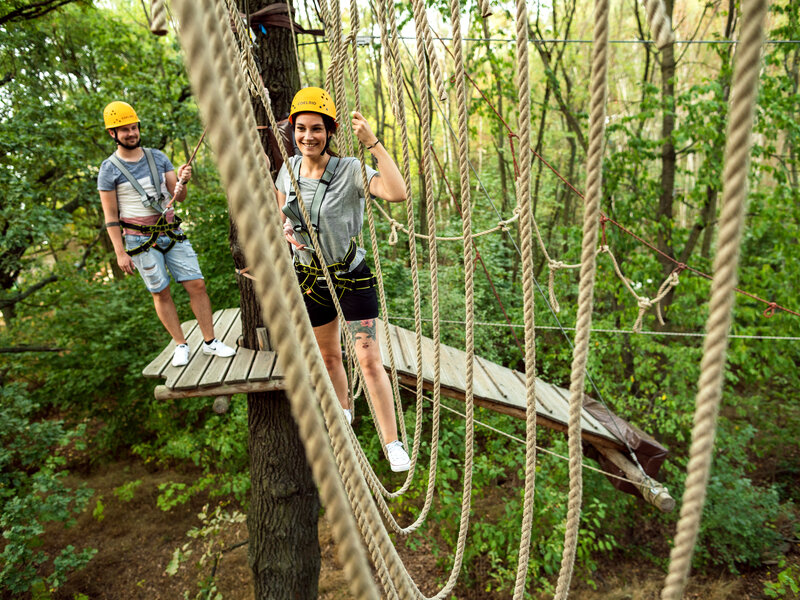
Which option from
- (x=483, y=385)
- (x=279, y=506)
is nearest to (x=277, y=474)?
(x=279, y=506)

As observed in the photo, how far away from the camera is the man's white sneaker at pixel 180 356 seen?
228cm

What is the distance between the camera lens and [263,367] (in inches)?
88.6

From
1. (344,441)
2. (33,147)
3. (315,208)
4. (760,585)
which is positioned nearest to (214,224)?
(33,147)

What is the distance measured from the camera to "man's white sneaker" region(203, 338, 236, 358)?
2.39 meters

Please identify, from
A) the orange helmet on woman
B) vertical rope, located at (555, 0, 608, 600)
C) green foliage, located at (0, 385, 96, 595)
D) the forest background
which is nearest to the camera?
vertical rope, located at (555, 0, 608, 600)

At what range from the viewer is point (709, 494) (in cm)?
430

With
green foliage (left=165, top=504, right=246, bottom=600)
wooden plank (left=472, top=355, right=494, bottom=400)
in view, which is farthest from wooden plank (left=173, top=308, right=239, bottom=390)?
green foliage (left=165, top=504, right=246, bottom=600)

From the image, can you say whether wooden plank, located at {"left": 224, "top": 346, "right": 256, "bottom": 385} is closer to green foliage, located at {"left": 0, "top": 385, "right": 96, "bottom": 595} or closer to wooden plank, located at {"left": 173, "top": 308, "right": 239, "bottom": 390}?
wooden plank, located at {"left": 173, "top": 308, "right": 239, "bottom": 390}

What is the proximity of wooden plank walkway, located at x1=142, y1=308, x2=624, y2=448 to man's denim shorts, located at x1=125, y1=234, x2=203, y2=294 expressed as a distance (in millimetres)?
432

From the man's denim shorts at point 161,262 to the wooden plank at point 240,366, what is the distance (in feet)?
1.52

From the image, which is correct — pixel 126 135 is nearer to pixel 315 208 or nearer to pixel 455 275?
pixel 315 208

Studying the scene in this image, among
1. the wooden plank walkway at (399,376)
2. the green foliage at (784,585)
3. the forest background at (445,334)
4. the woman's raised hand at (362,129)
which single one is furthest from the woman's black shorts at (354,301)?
the green foliage at (784,585)

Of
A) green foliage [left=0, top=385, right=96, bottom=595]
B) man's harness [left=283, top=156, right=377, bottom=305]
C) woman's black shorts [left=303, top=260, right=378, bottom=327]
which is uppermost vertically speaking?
man's harness [left=283, top=156, right=377, bottom=305]

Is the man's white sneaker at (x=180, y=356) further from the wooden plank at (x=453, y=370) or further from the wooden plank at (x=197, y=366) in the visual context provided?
the wooden plank at (x=453, y=370)
